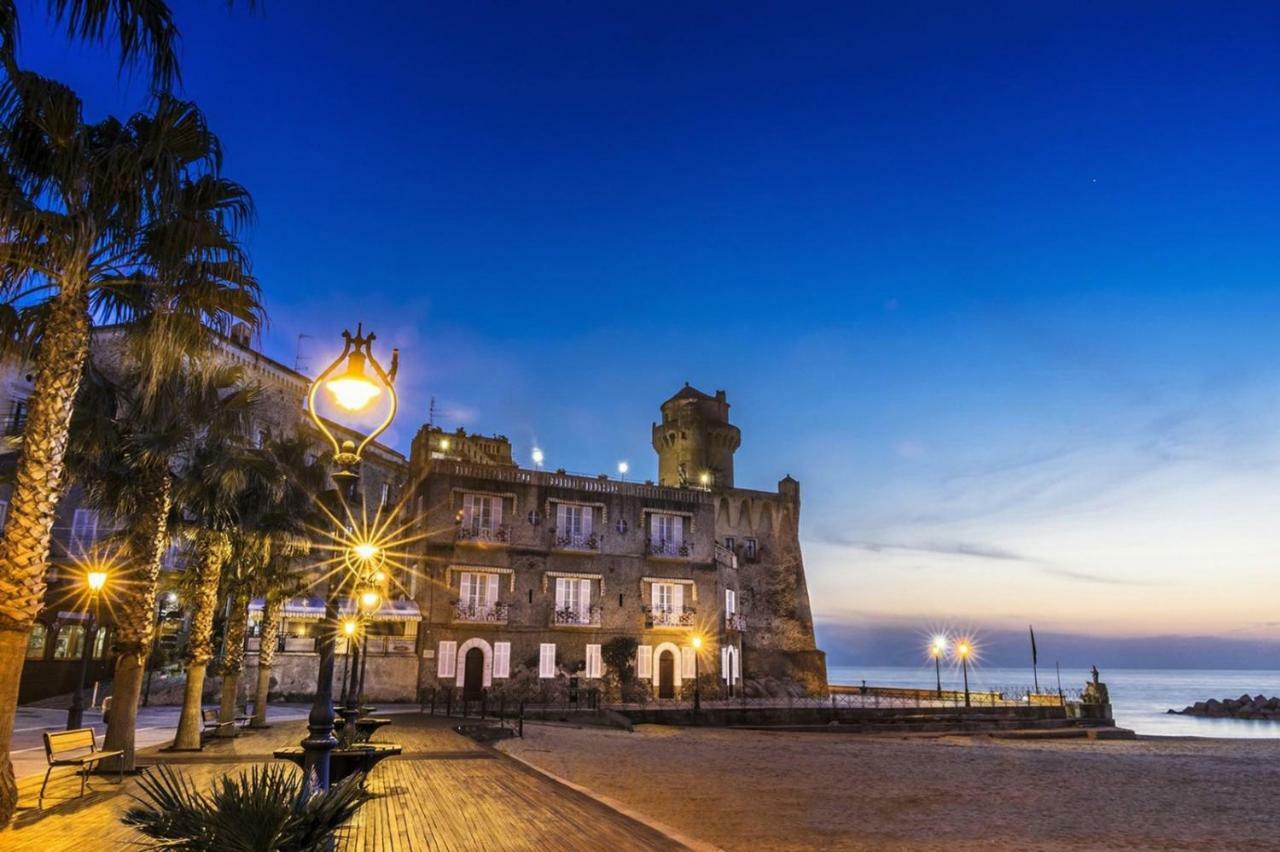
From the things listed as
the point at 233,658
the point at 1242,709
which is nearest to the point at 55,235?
the point at 233,658

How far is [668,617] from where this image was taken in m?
41.7

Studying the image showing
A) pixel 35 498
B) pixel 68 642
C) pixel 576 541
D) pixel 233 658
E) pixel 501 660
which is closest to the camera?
pixel 35 498

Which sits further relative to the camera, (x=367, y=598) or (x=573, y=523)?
(x=573, y=523)

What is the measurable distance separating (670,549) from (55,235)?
36.2 m

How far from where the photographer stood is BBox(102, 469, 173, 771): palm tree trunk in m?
13.2

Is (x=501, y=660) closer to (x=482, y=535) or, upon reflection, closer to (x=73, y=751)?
(x=482, y=535)

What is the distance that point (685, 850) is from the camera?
28.2ft

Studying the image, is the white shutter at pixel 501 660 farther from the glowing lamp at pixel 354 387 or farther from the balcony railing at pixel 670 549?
the glowing lamp at pixel 354 387

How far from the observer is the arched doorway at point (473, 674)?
37.2 metres

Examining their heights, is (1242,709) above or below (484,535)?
below

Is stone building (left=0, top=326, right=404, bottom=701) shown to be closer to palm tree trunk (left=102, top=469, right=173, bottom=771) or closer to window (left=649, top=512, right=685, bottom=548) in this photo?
palm tree trunk (left=102, top=469, right=173, bottom=771)

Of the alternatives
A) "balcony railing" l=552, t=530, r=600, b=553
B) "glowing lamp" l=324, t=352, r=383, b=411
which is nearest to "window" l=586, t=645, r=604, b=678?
Result: "balcony railing" l=552, t=530, r=600, b=553

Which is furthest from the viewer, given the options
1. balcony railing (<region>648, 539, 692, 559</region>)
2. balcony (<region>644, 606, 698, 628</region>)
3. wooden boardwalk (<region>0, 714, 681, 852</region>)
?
balcony railing (<region>648, 539, 692, 559</region>)

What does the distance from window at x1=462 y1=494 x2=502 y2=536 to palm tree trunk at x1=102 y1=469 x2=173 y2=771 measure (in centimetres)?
2466
